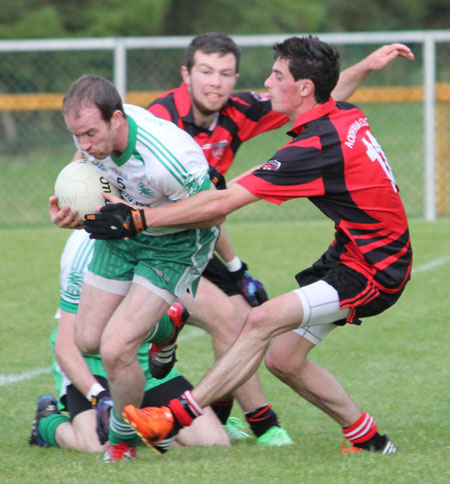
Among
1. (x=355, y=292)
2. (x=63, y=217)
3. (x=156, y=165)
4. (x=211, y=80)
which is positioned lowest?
(x=355, y=292)

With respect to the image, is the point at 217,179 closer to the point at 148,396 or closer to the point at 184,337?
the point at 148,396

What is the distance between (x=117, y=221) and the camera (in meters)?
4.55

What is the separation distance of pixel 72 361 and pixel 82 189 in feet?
3.50

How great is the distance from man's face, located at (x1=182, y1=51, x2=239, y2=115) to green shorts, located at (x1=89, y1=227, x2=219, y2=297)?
1.23 meters

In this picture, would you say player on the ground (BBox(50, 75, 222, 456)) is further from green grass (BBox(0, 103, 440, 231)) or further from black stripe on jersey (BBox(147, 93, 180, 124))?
green grass (BBox(0, 103, 440, 231))

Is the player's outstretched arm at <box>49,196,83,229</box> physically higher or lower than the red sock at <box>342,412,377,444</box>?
higher

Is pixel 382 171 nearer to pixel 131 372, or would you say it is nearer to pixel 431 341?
pixel 131 372

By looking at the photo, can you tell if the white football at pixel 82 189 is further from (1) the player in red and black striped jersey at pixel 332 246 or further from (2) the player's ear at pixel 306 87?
(2) the player's ear at pixel 306 87

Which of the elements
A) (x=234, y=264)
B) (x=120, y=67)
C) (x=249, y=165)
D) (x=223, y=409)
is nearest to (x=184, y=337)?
(x=234, y=264)

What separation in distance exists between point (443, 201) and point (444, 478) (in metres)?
8.87

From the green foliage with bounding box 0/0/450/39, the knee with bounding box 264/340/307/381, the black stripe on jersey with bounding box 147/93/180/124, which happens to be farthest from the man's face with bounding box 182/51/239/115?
the green foliage with bounding box 0/0/450/39

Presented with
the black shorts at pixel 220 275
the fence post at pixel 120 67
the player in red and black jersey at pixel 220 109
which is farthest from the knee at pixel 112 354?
the fence post at pixel 120 67

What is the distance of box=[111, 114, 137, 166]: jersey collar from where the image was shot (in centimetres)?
456

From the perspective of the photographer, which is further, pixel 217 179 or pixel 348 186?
pixel 217 179
